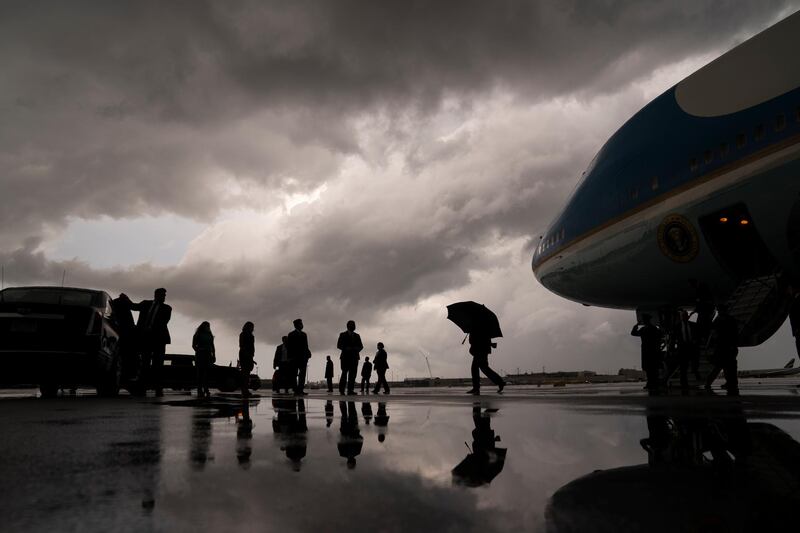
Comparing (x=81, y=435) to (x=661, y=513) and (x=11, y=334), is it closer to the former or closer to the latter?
(x=661, y=513)

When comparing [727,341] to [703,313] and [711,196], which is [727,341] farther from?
[711,196]

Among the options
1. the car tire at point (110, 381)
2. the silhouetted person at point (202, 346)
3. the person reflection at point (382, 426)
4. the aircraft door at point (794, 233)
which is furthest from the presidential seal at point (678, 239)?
the car tire at point (110, 381)

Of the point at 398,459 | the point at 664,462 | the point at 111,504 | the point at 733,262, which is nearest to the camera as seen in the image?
the point at 111,504

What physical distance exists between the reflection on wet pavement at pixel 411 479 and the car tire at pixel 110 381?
765 centimetres

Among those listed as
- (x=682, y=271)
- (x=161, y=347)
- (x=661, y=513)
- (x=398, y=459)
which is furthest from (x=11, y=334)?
(x=682, y=271)

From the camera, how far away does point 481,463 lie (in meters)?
2.19

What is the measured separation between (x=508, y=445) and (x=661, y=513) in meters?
1.41

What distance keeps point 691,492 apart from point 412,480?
0.86 m

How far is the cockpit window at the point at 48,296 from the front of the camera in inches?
373

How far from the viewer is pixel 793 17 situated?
13.5 metres

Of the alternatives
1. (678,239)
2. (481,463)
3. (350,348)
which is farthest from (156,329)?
(678,239)

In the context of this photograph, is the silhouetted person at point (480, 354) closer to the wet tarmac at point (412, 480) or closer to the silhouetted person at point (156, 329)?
the silhouetted person at point (156, 329)

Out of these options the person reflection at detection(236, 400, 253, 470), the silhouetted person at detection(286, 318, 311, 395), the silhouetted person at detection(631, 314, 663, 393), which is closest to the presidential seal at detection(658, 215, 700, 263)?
the silhouetted person at detection(631, 314, 663, 393)

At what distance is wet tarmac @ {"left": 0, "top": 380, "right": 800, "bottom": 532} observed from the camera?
1323 mm
